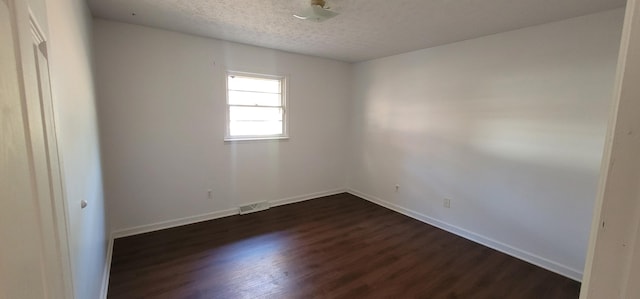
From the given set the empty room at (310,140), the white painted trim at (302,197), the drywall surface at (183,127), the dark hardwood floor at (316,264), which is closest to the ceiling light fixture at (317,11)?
the empty room at (310,140)

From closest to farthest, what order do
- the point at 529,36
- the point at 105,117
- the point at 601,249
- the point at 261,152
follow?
1. the point at 601,249
2. the point at 529,36
3. the point at 105,117
4. the point at 261,152

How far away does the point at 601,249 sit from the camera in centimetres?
48

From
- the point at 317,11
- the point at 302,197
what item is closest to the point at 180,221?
the point at 302,197

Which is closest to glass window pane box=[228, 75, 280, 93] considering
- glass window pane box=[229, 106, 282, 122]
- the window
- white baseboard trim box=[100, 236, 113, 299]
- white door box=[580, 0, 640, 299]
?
the window

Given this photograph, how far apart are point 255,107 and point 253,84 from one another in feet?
1.12

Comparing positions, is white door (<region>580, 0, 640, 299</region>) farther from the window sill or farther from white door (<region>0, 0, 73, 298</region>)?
the window sill

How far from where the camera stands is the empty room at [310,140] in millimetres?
2268

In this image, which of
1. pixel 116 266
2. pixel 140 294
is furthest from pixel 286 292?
pixel 116 266

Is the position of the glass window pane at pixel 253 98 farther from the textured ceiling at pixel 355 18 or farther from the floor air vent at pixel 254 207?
the floor air vent at pixel 254 207

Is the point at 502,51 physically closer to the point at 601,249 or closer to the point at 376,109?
the point at 376,109

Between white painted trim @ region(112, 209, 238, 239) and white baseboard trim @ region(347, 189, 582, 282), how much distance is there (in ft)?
8.33

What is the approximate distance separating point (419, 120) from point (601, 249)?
11.4 ft

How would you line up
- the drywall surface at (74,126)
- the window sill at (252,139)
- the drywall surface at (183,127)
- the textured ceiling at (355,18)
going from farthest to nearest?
the window sill at (252,139) < the drywall surface at (183,127) < the textured ceiling at (355,18) < the drywall surface at (74,126)

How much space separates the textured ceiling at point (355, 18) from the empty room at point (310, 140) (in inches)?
1.1
